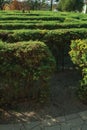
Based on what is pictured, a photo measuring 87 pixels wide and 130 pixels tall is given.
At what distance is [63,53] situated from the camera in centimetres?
805

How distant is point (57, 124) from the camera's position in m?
5.39

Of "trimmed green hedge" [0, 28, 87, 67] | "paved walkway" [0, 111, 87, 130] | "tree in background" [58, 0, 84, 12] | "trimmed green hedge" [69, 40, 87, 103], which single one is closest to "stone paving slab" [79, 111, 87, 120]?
"paved walkway" [0, 111, 87, 130]

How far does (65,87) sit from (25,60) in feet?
5.81

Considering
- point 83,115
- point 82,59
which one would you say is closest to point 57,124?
point 83,115

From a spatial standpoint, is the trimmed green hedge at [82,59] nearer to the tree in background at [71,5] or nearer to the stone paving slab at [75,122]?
the stone paving slab at [75,122]

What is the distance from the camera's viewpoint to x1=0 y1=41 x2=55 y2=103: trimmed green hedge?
5527mm

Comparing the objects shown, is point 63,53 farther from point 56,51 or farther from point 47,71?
point 47,71

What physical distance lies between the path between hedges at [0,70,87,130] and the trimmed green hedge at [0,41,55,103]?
31 cm

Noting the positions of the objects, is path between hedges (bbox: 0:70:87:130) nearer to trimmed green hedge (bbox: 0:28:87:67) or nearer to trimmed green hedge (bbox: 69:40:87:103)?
trimmed green hedge (bbox: 69:40:87:103)

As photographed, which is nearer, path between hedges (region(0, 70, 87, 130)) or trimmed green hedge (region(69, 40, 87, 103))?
path between hedges (region(0, 70, 87, 130))

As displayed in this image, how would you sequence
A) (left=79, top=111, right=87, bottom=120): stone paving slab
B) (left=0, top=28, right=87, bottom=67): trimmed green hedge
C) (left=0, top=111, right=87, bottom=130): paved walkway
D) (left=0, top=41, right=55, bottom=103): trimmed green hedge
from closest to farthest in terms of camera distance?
(left=0, top=111, right=87, bottom=130): paved walkway → (left=0, top=41, right=55, bottom=103): trimmed green hedge → (left=79, top=111, right=87, bottom=120): stone paving slab → (left=0, top=28, right=87, bottom=67): trimmed green hedge

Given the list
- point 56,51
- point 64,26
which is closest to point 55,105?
point 56,51

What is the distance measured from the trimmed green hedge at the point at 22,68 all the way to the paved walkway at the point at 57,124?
1.93 ft

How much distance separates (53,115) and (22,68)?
0.92 m
